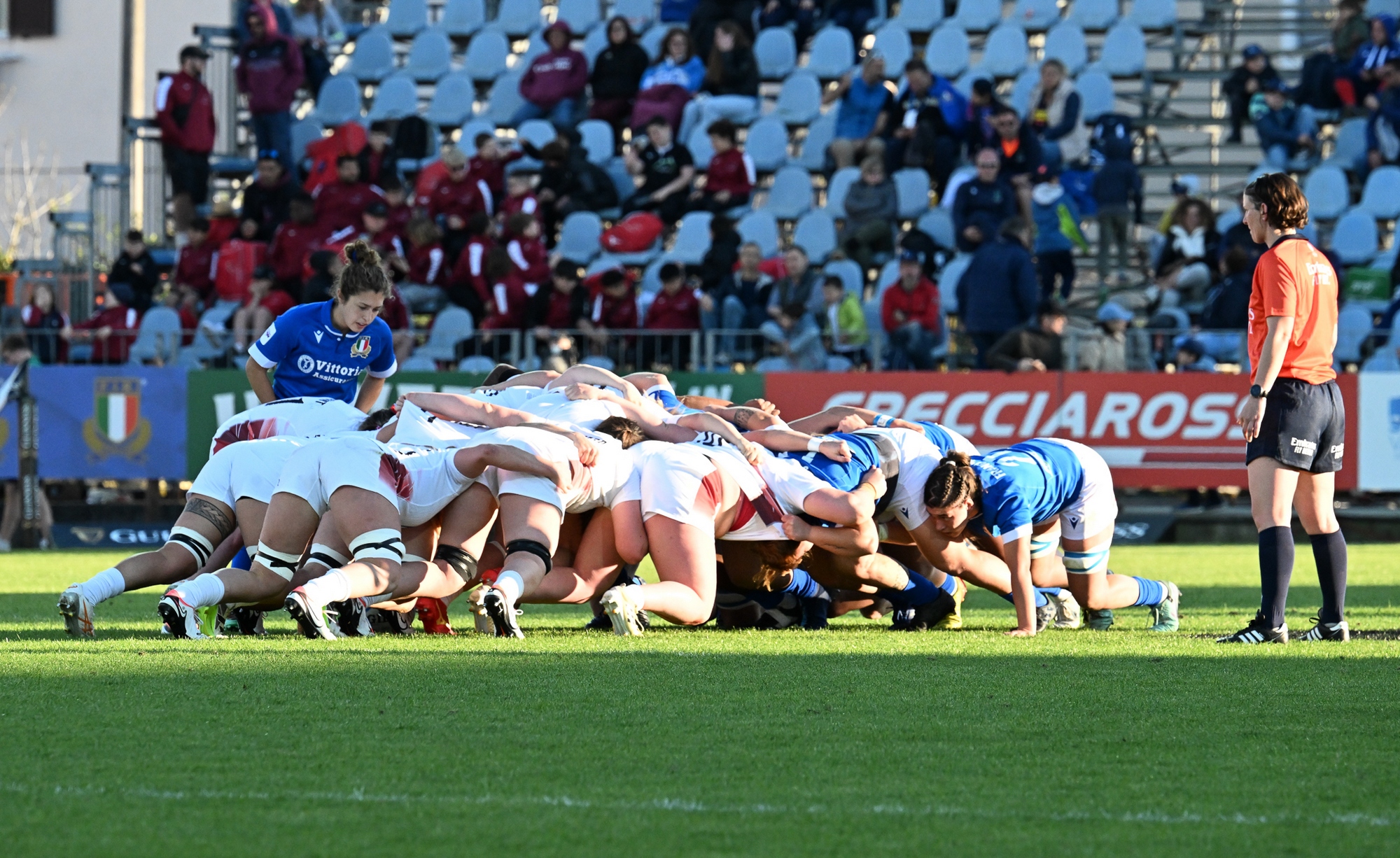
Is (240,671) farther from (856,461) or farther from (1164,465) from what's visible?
(1164,465)

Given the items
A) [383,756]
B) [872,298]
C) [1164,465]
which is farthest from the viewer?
[872,298]

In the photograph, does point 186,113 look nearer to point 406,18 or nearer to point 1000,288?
point 406,18

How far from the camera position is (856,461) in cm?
848

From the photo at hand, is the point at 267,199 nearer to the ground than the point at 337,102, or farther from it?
nearer to the ground

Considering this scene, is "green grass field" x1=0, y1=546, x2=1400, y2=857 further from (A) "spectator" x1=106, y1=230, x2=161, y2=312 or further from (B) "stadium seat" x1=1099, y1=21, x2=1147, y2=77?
(B) "stadium seat" x1=1099, y1=21, x2=1147, y2=77

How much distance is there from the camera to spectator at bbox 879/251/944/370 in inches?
654

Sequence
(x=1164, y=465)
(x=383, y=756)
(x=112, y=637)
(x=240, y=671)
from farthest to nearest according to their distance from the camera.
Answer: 1. (x=1164, y=465)
2. (x=112, y=637)
3. (x=240, y=671)
4. (x=383, y=756)

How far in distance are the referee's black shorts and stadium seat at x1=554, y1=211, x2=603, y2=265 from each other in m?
12.6

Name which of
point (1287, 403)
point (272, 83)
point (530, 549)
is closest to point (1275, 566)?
point (1287, 403)

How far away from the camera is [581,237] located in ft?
63.8

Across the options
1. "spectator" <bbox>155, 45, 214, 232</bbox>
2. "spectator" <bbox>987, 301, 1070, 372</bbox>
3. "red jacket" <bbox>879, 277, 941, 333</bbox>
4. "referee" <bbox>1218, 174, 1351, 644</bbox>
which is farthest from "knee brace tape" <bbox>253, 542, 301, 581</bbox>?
"spectator" <bbox>155, 45, 214, 232</bbox>

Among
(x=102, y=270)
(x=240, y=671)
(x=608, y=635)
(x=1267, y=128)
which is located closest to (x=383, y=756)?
(x=240, y=671)

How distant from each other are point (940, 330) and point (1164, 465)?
2463 millimetres

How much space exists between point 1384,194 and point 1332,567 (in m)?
11.8
